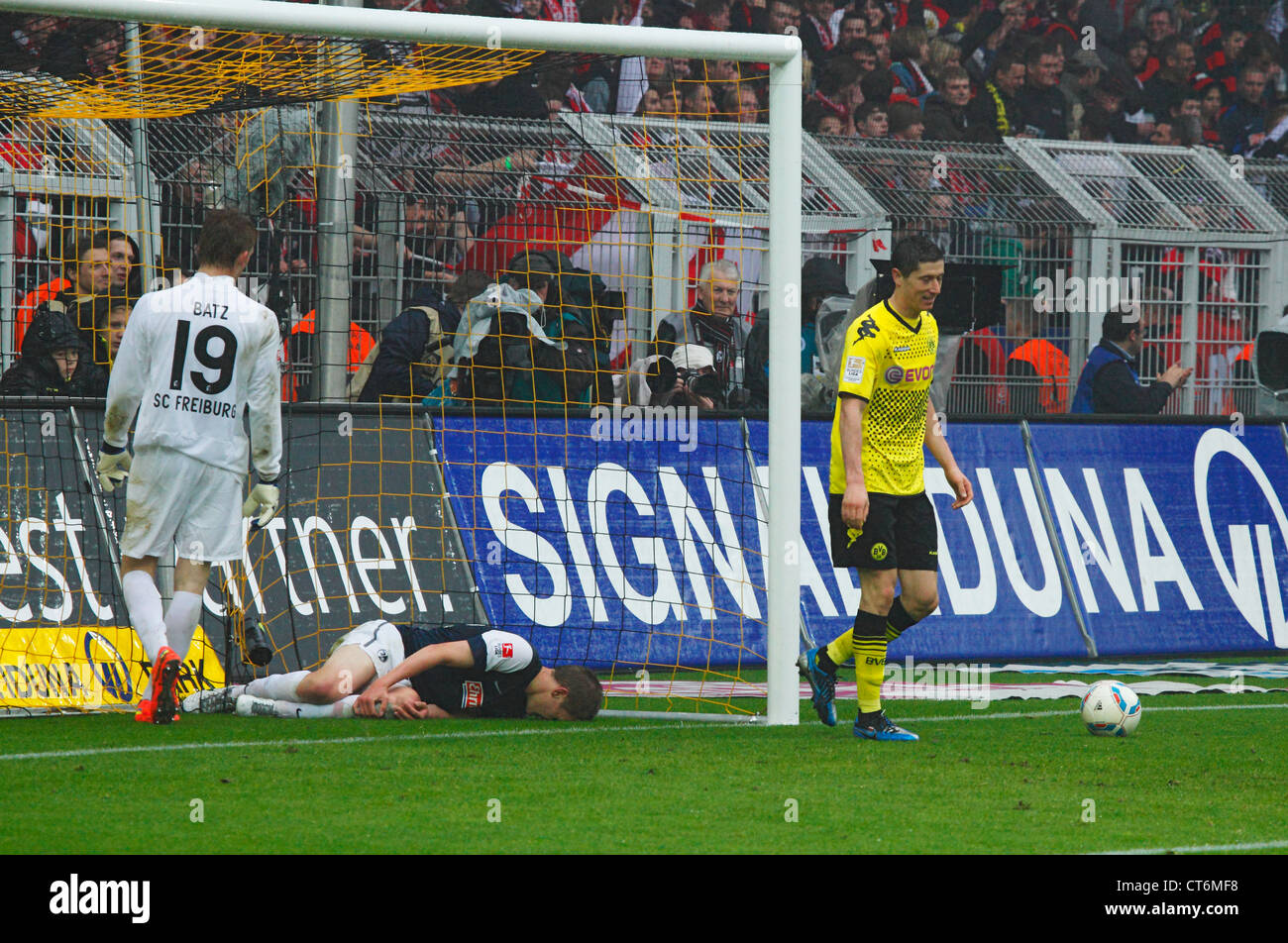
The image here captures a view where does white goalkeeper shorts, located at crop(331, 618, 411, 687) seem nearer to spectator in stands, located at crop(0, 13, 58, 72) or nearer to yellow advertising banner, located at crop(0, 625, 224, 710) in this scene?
yellow advertising banner, located at crop(0, 625, 224, 710)

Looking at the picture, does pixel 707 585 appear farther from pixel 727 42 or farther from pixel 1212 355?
pixel 1212 355

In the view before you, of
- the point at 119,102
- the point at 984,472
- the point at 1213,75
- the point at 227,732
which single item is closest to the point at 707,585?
the point at 984,472

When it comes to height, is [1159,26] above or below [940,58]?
above

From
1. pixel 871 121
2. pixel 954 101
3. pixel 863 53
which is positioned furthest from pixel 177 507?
pixel 954 101

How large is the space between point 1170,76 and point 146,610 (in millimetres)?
15301

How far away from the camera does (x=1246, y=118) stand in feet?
64.4

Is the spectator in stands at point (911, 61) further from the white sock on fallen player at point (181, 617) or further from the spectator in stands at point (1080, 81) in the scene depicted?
the white sock on fallen player at point (181, 617)

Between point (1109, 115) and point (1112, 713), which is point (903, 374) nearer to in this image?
point (1112, 713)

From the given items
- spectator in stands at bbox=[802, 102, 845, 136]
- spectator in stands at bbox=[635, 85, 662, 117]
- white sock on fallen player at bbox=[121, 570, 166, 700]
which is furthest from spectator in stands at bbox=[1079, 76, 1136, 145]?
white sock on fallen player at bbox=[121, 570, 166, 700]

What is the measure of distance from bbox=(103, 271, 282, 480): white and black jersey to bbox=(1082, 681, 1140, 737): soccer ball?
3.74 metres

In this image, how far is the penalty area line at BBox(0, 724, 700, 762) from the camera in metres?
6.62

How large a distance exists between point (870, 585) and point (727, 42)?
2.48m

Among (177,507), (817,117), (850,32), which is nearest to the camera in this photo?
(177,507)

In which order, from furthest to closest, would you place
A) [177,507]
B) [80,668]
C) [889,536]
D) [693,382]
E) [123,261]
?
[693,382], [123,261], [80,668], [177,507], [889,536]
